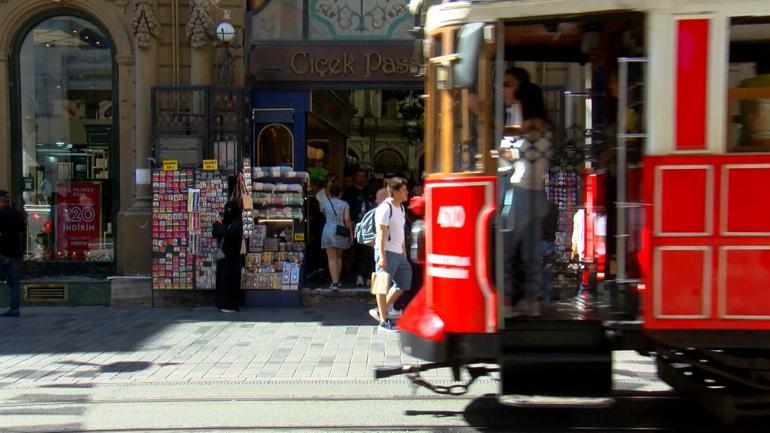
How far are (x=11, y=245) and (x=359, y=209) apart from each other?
518 centimetres

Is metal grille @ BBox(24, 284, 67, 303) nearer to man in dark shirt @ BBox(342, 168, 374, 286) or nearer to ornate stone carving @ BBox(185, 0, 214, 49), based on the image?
ornate stone carving @ BBox(185, 0, 214, 49)

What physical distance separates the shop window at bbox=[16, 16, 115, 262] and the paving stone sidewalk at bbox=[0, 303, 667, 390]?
1.36 metres

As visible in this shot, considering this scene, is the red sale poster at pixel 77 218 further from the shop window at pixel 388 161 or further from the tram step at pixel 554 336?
the shop window at pixel 388 161

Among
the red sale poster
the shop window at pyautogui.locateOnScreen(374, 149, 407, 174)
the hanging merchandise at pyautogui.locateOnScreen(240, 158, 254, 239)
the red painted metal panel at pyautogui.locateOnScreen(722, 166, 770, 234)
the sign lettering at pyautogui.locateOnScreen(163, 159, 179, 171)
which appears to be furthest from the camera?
the shop window at pyautogui.locateOnScreen(374, 149, 407, 174)

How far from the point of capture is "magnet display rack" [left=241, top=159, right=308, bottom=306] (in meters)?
11.4

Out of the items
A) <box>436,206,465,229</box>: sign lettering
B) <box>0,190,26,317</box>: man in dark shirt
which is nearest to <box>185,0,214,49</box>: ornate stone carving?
<box>0,190,26,317</box>: man in dark shirt

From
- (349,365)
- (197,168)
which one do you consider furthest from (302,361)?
(197,168)

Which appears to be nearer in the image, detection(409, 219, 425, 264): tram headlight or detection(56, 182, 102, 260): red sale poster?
detection(409, 219, 425, 264): tram headlight

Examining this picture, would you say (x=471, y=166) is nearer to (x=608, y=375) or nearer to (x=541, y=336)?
(x=541, y=336)

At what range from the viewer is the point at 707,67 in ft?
15.7

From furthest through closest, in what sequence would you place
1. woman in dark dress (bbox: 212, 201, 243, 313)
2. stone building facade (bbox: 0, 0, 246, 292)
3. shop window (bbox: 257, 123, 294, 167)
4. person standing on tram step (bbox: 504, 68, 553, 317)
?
shop window (bbox: 257, 123, 294, 167), stone building facade (bbox: 0, 0, 246, 292), woman in dark dress (bbox: 212, 201, 243, 313), person standing on tram step (bbox: 504, 68, 553, 317)

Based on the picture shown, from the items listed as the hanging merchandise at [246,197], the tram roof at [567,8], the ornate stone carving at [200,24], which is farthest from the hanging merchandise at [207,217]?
the tram roof at [567,8]

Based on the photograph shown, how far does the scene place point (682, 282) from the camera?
4844mm

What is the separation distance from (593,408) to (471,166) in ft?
7.86
